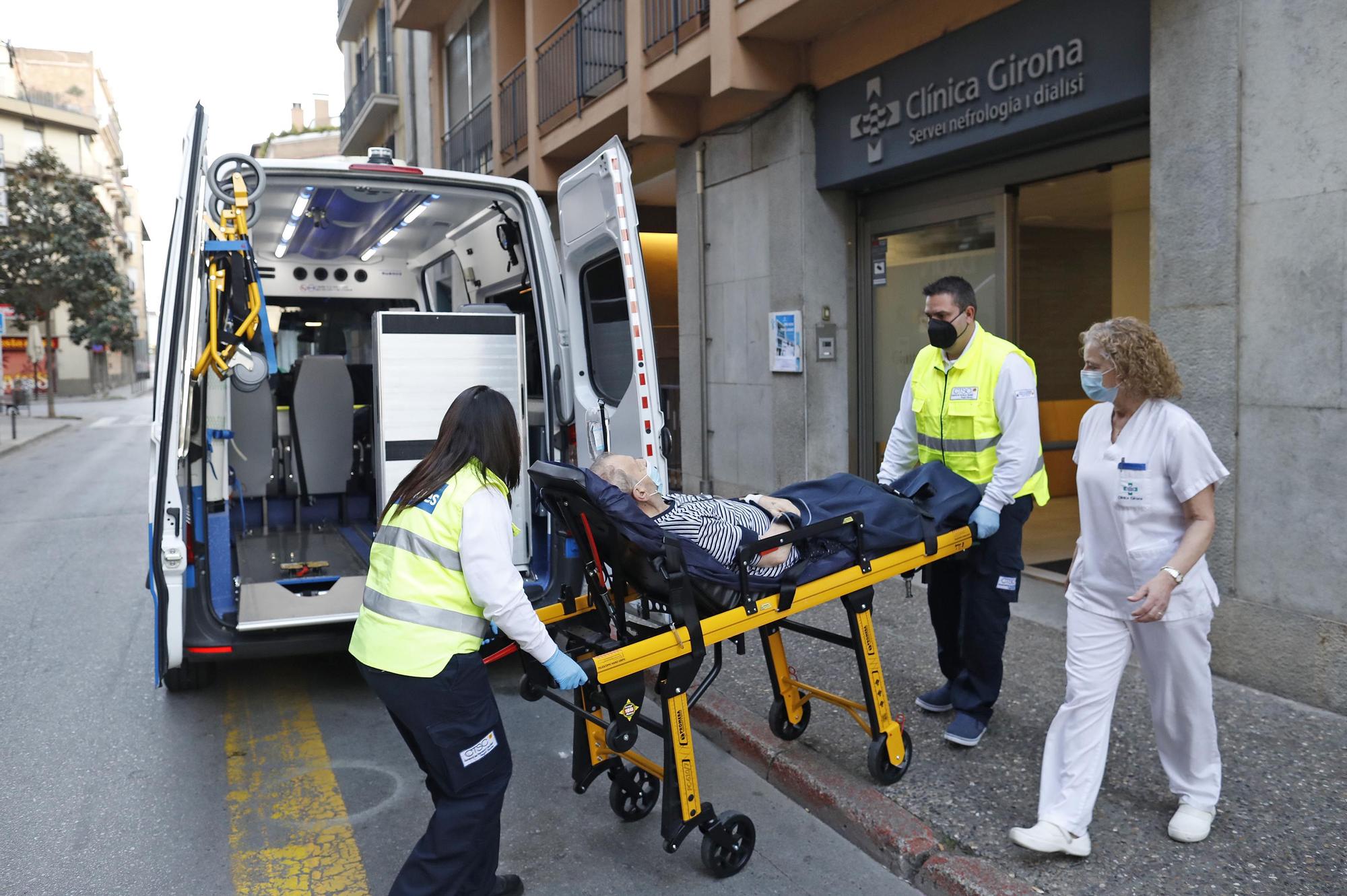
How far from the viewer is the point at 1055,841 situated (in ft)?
11.1

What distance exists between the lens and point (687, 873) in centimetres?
360

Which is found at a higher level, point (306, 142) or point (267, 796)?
point (306, 142)

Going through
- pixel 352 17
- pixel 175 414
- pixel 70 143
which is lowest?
pixel 175 414

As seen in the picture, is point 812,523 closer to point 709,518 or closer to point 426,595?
point 709,518

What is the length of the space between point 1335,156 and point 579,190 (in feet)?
11.7

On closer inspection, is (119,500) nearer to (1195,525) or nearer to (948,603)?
(948,603)

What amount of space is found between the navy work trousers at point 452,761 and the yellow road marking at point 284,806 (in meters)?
0.57

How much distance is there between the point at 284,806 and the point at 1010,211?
226 inches

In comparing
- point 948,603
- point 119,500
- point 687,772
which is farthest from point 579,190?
point 119,500

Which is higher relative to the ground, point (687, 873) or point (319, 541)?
point (319, 541)

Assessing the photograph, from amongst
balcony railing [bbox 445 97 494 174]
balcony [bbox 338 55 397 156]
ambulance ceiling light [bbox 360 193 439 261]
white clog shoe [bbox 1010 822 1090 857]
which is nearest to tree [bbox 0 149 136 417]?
balcony [bbox 338 55 397 156]

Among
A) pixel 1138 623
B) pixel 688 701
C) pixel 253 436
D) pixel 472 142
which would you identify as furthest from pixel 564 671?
pixel 472 142

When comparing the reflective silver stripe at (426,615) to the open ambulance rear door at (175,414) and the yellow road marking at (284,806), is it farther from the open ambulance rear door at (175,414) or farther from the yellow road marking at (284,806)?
the open ambulance rear door at (175,414)

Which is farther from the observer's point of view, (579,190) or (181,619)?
(579,190)
